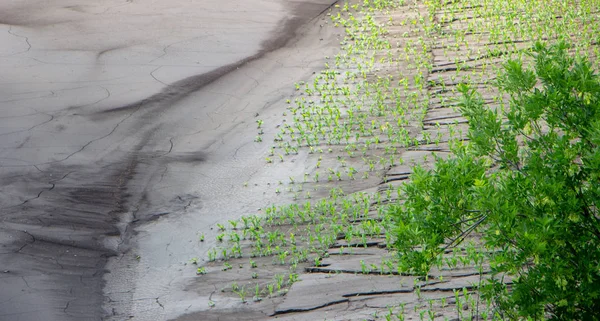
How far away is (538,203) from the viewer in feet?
12.3

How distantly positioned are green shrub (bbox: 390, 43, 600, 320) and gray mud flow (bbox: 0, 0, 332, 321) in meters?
2.64

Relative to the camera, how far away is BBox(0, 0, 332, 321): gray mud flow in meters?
6.58

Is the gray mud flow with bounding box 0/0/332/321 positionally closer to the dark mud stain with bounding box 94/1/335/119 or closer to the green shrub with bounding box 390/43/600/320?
the dark mud stain with bounding box 94/1/335/119

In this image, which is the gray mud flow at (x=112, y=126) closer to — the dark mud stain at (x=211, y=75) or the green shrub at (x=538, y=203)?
the dark mud stain at (x=211, y=75)

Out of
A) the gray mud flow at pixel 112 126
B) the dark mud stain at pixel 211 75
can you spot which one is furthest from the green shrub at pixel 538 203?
the dark mud stain at pixel 211 75

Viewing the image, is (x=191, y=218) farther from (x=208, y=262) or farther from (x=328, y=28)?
(x=328, y=28)

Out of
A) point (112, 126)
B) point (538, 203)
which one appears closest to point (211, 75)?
point (112, 126)

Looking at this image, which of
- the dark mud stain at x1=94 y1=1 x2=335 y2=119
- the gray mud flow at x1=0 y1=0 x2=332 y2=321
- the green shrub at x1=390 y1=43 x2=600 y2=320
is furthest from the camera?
the dark mud stain at x1=94 y1=1 x2=335 y2=119

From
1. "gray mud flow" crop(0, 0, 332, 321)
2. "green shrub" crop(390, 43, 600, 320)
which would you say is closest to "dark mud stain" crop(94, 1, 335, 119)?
"gray mud flow" crop(0, 0, 332, 321)

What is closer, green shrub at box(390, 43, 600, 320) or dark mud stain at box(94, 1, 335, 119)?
green shrub at box(390, 43, 600, 320)

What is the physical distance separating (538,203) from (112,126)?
6.81 metres

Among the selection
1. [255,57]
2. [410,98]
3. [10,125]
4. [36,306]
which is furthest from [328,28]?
[36,306]

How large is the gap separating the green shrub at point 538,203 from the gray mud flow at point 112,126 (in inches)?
104

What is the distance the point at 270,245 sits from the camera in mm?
6773
